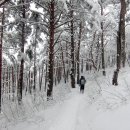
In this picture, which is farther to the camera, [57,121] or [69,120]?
[69,120]

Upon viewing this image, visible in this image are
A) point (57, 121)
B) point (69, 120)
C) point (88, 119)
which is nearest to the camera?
point (57, 121)

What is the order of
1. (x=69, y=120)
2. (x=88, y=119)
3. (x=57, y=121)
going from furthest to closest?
(x=69, y=120), (x=88, y=119), (x=57, y=121)

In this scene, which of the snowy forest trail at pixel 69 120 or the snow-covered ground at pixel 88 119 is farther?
the snowy forest trail at pixel 69 120

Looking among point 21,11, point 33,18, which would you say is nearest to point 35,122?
point 33,18

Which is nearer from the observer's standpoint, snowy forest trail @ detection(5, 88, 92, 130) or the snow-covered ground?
the snow-covered ground

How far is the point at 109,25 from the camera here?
33844 mm

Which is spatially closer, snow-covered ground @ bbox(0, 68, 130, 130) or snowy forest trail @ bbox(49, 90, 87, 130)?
snow-covered ground @ bbox(0, 68, 130, 130)

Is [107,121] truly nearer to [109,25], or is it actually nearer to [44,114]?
[44,114]

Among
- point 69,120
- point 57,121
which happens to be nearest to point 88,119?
point 69,120

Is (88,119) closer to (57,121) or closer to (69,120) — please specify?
(69,120)

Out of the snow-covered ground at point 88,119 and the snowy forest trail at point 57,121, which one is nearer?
the snow-covered ground at point 88,119

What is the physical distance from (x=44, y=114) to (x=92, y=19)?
6056 mm

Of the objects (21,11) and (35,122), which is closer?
(35,122)

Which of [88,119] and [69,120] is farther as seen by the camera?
[69,120]
